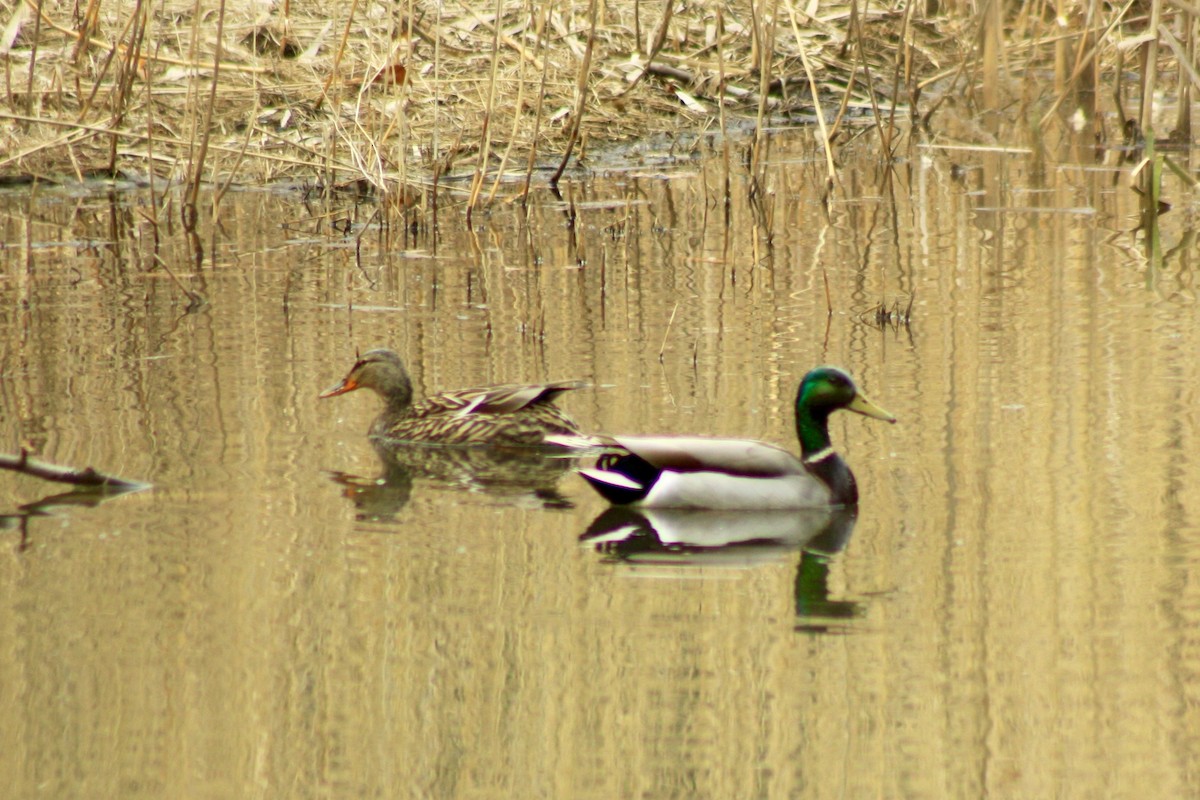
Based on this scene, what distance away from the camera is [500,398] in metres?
7.80

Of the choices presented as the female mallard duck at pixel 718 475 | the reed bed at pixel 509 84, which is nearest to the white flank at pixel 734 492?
the female mallard duck at pixel 718 475

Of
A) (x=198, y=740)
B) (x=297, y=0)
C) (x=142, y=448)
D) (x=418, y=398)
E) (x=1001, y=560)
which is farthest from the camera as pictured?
(x=297, y=0)

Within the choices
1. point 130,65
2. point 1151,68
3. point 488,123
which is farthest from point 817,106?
point 130,65

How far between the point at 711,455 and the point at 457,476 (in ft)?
3.98

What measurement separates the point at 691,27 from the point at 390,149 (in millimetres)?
4862

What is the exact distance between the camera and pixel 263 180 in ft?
46.1

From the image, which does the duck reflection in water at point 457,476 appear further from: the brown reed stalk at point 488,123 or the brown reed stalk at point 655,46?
the brown reed stalk at point 655,46

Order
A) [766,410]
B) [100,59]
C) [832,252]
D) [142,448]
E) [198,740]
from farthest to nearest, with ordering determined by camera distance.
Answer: [100,59]
[832,252]
[766,410]
[142,448]
[198,740]

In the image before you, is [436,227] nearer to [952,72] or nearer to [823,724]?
[952,72]

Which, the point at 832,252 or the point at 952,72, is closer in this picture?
the point at 832,252

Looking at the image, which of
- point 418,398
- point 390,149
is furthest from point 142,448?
point 390,149

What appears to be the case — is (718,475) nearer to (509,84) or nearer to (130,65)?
(130,65)

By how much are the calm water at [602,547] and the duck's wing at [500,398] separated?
0.25 metres

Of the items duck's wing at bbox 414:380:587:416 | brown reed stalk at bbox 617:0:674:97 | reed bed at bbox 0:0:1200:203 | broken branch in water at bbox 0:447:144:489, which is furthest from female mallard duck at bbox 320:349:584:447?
brown reed stalk at bbox 617:0:674:97
